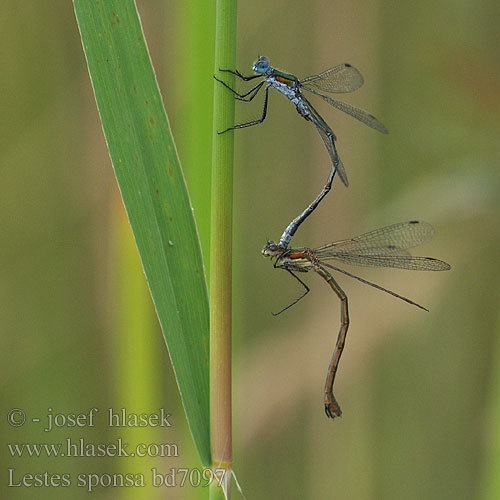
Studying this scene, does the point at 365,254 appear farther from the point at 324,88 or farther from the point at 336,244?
the point at 324,88

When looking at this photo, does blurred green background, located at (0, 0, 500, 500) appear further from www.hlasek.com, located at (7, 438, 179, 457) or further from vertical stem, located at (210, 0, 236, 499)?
vertical stem, located at (210, 0, 236, 499)

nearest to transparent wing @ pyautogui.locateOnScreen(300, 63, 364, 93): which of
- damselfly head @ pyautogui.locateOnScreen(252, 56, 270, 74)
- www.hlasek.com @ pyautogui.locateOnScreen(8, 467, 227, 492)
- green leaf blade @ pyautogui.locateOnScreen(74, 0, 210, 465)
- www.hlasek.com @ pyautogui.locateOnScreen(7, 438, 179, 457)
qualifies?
damselfly head @ pyautogui.locateOnScreen(252, 56, 270, 74)

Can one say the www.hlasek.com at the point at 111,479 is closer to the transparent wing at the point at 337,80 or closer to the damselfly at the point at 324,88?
the damselfly at the point at 324,88

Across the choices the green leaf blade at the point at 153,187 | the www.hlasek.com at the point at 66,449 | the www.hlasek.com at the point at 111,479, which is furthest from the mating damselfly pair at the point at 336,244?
the green leaf blade at the point at 153,187

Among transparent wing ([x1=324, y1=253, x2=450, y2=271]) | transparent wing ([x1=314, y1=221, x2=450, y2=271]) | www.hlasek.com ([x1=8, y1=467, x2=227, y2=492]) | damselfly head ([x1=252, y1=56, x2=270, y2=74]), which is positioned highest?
damselfly head ([x1=252, y1=56, x2=270, y2=74])

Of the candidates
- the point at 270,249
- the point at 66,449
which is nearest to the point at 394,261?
the point at 270,249

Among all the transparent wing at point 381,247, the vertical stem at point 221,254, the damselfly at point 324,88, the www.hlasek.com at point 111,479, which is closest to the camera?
the vertical stem at point 221,254

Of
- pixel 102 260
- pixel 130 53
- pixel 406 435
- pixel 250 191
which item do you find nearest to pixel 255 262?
pixel 250 191
